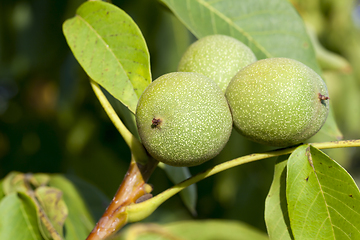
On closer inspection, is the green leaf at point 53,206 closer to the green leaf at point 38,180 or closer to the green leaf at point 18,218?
the green leaf at point 18,218

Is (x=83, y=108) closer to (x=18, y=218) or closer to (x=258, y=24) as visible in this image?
(x=18, y=218)

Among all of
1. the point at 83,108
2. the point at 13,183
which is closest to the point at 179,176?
the point at 13,183

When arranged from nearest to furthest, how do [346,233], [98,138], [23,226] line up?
1. [346,233]
2. [23,226]
3. [98,138]

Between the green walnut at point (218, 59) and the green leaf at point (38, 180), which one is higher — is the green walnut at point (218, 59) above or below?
above

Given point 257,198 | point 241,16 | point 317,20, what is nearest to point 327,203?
point 241,16

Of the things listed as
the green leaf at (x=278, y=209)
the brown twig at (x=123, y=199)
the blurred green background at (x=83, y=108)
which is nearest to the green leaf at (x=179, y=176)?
the brown twig at (x=123, y=199)

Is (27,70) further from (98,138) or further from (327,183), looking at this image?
(327,183)
